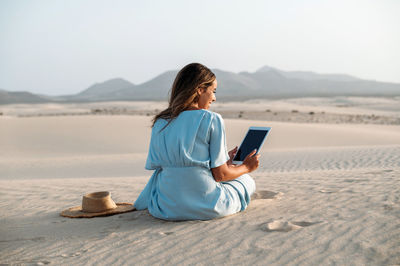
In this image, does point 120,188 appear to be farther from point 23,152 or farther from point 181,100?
point 23,152

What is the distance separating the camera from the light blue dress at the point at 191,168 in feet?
12.8

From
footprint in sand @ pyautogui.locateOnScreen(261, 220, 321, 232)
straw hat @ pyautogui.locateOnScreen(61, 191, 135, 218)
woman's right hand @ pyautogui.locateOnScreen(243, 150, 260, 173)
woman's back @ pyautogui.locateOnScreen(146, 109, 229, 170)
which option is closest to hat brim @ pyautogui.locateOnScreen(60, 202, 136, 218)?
straw hat @ pyautogui.locateOnScreen(61, 191, 135, 218)

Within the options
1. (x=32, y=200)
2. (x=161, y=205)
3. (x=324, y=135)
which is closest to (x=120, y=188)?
(x=32, y=200)

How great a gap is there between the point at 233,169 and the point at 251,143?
→ 17.7 inches

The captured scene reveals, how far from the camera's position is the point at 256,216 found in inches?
173

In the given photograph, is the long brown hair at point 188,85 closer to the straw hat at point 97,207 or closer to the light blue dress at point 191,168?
the light blue dress at point 191,168

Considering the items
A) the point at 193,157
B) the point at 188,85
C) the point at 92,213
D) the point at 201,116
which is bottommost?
the point at 92,213

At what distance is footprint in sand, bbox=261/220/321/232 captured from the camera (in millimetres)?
3920

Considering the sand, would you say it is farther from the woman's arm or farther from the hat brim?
the woman's arm

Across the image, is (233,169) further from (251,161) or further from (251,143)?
(251,143)

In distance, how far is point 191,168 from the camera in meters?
4.04

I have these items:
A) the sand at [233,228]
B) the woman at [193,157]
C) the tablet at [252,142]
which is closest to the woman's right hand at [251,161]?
the woman at [193,157]

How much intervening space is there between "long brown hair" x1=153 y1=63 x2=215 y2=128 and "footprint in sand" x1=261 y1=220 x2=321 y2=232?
137 cm

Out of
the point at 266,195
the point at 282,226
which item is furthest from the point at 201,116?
the point at 266,195
